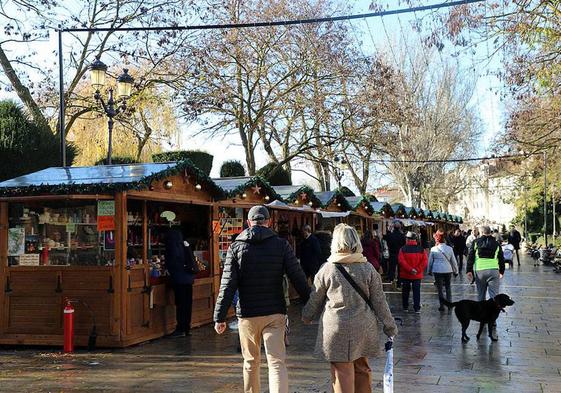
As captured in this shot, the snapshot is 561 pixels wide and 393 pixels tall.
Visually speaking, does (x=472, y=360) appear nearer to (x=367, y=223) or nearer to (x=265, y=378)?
(x=265, y=378)

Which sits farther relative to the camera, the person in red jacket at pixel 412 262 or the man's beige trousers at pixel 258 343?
the person in red jacket at pixel 412 262

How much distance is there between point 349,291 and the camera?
4.71m

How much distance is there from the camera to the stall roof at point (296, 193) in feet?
48.2

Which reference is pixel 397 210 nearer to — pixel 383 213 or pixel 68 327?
pixel 383 213

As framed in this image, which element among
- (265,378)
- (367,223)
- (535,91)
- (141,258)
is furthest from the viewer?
(367,223)

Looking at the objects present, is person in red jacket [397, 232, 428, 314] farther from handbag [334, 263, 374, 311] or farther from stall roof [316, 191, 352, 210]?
handbag [334, 263, 374, 311]

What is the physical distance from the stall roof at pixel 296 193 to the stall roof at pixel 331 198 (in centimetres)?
61

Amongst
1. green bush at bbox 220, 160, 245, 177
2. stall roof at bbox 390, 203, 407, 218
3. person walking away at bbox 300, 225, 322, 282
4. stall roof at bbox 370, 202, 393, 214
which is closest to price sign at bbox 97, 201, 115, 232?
person walking away at bbox 300, 225, 322, 282

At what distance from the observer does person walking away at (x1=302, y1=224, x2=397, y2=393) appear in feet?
15.3

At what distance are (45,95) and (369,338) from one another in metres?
18.7

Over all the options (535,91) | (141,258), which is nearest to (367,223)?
(535,91)

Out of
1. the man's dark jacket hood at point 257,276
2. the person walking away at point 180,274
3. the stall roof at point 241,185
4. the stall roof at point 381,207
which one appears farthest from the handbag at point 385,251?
the man's dark jacket hood at point 257,276

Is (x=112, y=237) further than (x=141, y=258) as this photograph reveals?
No

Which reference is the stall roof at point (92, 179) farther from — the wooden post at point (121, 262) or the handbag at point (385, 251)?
the handbag at point (385, 251)
